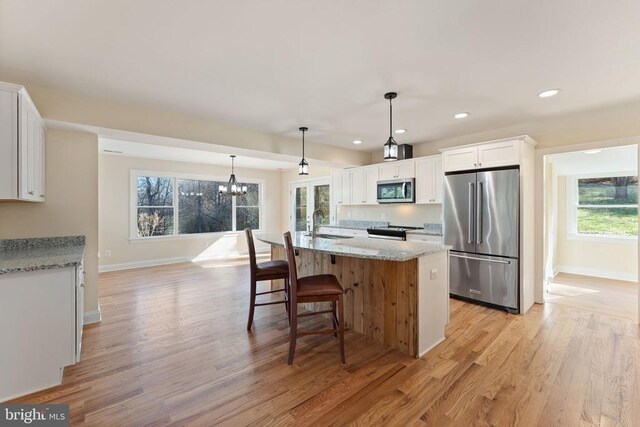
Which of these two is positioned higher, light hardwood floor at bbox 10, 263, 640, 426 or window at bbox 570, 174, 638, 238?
window at bbox 570, 174, 638, 238

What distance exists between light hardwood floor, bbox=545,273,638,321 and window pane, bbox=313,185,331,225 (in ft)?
15.5

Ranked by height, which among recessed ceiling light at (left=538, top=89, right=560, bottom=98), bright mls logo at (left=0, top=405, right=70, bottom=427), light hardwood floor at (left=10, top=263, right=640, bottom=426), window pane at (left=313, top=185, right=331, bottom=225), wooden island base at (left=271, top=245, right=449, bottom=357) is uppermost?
recessed ceiling light at (left=538, top=89, right=560, bottom=98)

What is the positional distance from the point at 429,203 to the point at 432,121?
1.51 m

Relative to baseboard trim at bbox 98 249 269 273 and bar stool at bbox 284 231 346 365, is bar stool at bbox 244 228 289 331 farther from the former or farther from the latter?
baseboard trim at bbox 98 249 269 273

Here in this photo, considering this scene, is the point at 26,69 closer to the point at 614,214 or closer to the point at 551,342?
the point at 551,342

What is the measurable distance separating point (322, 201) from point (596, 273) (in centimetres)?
583

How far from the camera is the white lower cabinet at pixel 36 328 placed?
1.99m

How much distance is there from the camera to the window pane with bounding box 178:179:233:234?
7.11m

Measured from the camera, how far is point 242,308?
12.3 feet

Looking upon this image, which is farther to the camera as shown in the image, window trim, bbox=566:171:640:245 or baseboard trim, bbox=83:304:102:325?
window trim, bbox=566:171:640:245

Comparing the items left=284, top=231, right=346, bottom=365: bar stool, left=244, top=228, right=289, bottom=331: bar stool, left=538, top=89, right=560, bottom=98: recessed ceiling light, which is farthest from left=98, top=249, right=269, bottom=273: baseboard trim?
left=538, top=89, right=560, bottom=98: recessed ceiling light

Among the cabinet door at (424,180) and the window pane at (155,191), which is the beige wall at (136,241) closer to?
the window pane at (155,191)

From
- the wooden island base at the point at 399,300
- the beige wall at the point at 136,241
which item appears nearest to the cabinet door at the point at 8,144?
the wooden island base at the point at 399,300

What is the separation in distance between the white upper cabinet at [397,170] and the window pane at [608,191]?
140 inches
